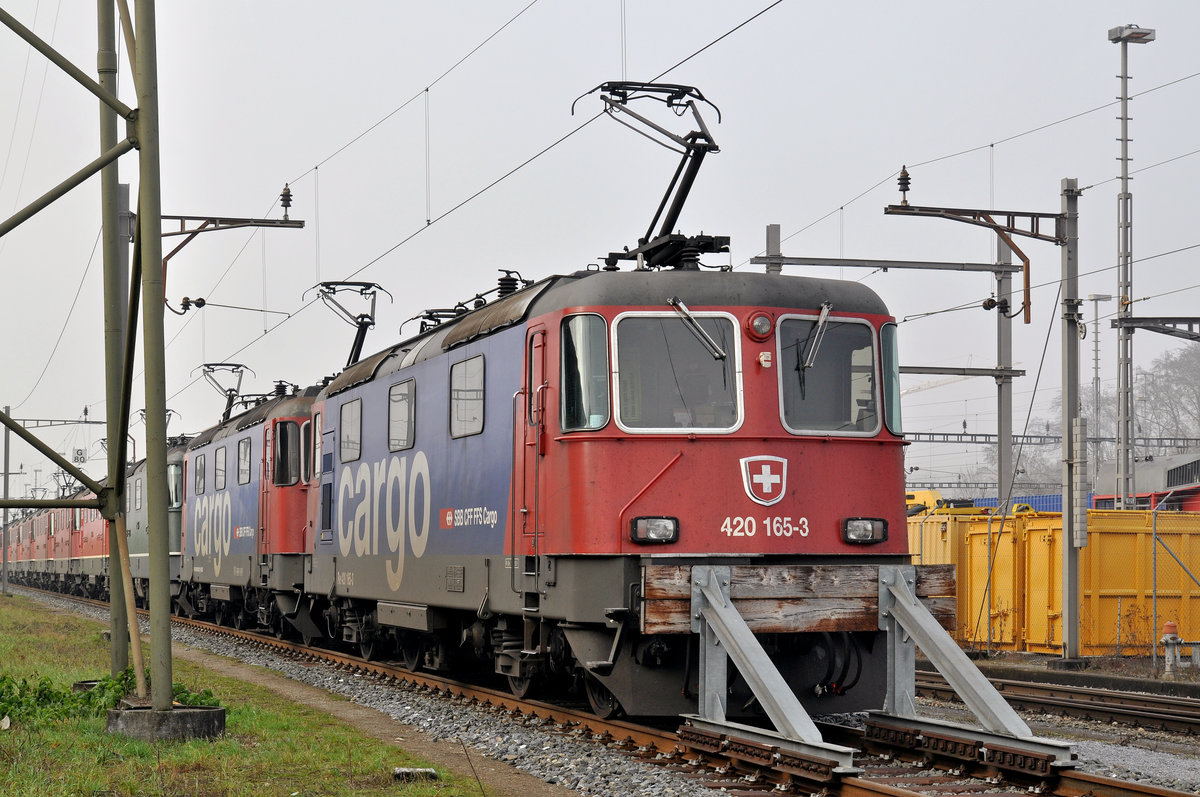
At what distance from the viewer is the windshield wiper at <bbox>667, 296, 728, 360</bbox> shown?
1029cm

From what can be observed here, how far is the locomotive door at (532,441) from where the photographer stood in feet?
35.2

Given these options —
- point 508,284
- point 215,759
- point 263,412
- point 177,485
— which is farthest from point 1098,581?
point 177,485

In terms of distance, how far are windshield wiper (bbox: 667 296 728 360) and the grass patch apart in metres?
3.55

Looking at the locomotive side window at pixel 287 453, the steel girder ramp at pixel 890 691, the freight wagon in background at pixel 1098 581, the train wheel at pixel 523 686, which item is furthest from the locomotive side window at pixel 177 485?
the steel girder ramp at pixel 890 691

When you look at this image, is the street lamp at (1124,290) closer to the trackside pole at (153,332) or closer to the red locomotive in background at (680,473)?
the red locomotive in background at (680,473)

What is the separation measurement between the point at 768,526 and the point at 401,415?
18.5 ft

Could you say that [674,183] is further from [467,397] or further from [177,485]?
[177,485]

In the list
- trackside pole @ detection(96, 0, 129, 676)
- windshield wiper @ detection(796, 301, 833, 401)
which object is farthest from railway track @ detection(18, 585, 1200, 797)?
trackside pole @ detection(96, 0, 129, 676)

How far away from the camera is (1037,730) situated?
38.8 feet

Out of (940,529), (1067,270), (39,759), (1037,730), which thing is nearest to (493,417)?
(39,759)

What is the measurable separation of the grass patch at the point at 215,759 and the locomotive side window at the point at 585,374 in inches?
107

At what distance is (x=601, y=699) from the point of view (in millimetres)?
10969

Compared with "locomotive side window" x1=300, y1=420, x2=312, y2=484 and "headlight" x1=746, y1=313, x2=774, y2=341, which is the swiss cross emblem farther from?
"locomotive side window" x1=300, y1=420, x2=312, y2=484

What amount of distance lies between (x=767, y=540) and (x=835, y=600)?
0.66m
